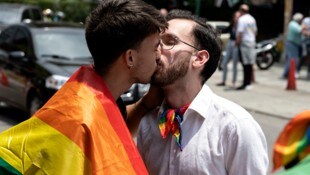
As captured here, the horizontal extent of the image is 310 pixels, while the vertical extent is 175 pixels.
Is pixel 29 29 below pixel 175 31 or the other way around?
below

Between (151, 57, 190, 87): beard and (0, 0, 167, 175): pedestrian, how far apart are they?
173 millimetres

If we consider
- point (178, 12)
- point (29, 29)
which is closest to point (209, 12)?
point (29, 29)

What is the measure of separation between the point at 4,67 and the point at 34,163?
28.3 ft

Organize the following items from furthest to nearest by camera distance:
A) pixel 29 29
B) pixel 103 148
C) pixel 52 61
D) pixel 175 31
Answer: pixel 29 29
pixel 52 61
pixel 175 31
pixel 103 148

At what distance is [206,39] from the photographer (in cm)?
266

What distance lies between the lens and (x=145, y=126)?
107 inches

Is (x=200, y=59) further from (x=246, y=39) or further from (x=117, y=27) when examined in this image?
(x=246, y=39)

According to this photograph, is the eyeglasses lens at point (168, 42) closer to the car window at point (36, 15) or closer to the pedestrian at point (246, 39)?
the pedestrian at point (246, 39)

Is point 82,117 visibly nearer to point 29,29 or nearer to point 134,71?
point 134,71

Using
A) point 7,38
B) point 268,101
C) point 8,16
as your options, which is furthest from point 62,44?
point 8,16

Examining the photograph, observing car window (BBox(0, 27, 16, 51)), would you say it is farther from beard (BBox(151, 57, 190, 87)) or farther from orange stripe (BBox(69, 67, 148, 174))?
orange stripe (BBox(69, 67, 148, 174))

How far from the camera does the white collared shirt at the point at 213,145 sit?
7.82 feet

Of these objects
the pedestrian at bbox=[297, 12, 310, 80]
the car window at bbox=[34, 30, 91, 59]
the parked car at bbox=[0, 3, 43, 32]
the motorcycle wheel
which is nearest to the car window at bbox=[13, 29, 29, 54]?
the car window at bbox=[34, 30, 91, 59]

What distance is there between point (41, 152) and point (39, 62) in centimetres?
746
